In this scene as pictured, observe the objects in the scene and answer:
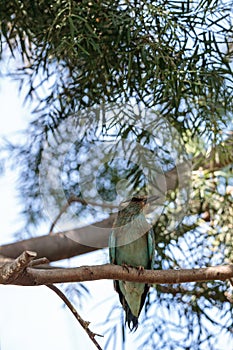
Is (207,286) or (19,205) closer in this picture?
(207,286)

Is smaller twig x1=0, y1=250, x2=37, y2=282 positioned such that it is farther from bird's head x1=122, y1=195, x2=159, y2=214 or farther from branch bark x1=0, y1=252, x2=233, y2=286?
bird's head x1=122, y1=195, x2=159, y2=214

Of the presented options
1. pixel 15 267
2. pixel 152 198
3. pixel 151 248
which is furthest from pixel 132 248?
pixel 15 267

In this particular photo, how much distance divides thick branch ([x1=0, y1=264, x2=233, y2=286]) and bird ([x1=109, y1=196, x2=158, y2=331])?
11.8 inches

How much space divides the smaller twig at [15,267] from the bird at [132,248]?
1.34 ft

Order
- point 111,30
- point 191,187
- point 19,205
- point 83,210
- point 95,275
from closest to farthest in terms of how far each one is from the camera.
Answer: point 95,275 < point 111,30 < point 83,210 < point 191,187 < point 19,205

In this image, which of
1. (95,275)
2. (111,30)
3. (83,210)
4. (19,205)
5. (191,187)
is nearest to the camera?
(95,275)

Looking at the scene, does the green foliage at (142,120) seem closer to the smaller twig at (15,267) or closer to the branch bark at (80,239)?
the branch bark at (80,239)

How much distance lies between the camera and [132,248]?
5.29 ft

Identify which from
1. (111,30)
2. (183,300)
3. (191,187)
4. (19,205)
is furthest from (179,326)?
(111,30)

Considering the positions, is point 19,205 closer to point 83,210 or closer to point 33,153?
point 33,153

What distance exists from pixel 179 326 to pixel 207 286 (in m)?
0.11

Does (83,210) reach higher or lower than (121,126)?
lower

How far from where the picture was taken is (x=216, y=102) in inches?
65.8

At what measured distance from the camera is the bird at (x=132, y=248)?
5.24ft
